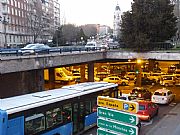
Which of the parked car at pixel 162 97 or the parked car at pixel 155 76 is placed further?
the parked car at pixel 155 76

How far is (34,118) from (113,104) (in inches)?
282

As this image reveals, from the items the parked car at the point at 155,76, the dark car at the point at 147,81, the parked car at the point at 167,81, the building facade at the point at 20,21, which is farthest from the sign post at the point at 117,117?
the building facade at the point at 20,21

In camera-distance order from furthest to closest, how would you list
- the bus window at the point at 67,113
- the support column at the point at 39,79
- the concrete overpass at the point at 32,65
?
the support column at the point at 39,79 < the concrete overpass at the point at 32,65 < the bus window at the point at 67,113

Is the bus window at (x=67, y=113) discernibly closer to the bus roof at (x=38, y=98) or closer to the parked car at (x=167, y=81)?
the bus roof at (x=38, y=98)

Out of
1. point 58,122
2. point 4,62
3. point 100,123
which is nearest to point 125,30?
point 4,62

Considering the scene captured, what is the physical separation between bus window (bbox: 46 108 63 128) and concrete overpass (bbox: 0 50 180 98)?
6.03 meters

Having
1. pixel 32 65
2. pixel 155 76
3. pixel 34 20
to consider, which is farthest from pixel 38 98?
pixel 34 20

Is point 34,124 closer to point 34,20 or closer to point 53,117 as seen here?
point 53,117

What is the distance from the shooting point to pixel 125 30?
33219 millimetres

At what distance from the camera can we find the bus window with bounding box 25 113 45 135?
1214 cm

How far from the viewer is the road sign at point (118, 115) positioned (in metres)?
5.67

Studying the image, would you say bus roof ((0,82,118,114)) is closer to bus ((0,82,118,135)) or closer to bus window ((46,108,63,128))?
bus ((0,82,118,135))

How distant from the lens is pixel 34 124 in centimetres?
1258

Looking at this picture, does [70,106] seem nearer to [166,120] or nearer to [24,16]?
[166,120]
